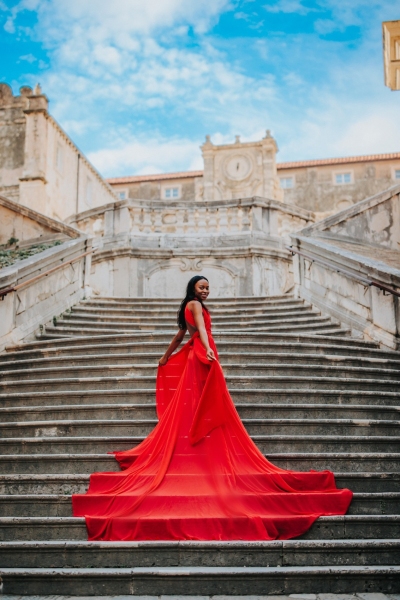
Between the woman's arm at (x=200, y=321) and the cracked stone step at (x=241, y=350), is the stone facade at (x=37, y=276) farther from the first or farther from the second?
the woman's arm at (x=200, y=321)

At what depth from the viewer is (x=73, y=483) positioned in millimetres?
5180

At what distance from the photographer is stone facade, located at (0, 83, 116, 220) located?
27.5 m

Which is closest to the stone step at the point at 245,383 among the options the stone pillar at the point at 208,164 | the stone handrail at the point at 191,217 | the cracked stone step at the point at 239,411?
the cracked stone step at the point at 239,411

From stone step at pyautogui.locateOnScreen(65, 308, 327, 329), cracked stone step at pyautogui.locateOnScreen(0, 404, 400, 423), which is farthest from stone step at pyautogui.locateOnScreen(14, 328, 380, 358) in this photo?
cracked stone step at pyautogui.locateOnScreen(0, 404, 400, 423)

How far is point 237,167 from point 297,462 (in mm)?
41819

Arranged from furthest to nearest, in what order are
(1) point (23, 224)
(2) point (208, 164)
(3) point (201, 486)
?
(2) point (208, 164) < (1) point (23, 224) < (3) point (201, 486)

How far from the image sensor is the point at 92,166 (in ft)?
114

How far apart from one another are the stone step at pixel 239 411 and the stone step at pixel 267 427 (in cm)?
22

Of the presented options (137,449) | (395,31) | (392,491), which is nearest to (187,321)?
(137,449)

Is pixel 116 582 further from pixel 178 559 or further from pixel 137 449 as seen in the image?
pixel 137 449

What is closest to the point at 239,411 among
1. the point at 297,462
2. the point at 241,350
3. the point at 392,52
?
the point at 297,462

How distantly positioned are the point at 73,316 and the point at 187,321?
16.3ft

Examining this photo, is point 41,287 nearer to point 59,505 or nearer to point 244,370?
point 244,370

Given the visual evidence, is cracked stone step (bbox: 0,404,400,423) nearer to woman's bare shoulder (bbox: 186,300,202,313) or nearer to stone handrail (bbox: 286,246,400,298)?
woman's bare shoulder (bbox: 186,300,202,313)
